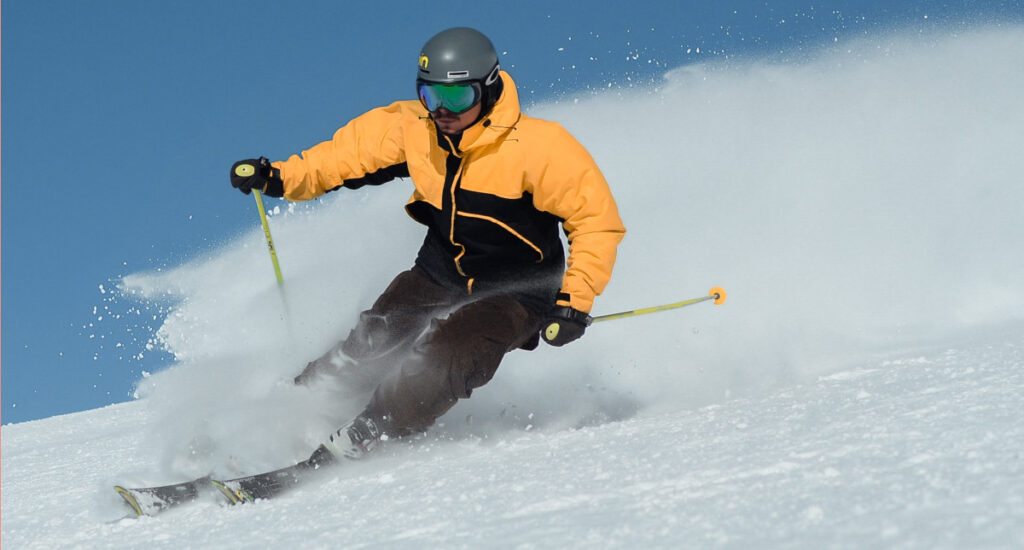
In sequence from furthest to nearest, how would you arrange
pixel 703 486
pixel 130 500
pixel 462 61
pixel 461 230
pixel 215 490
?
pixel 461 230
pixel 462 61
pixel 215 490
pixel 130 500
pixel 703 486

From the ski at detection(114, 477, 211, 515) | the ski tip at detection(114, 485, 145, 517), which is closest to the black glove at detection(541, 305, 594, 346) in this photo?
the ski at detection(114, 477, 211, 515)

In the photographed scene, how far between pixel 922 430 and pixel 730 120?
27.8ft

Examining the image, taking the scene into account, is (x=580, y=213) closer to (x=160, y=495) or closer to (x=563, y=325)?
(x=563, y=325)

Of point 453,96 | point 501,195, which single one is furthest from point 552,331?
point 453,96

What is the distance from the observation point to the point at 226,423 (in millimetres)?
4242

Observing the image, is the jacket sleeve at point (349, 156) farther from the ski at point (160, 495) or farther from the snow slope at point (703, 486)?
the ski at point (160, 495)

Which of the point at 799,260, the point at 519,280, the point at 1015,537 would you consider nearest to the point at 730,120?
the point at 799,260

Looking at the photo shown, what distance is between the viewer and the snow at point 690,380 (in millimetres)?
2354

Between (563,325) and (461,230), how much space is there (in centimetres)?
64

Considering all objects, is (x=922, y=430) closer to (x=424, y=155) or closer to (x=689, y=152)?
(x=424, y=155)

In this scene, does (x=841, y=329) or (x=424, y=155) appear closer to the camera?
(x=424, y=155)

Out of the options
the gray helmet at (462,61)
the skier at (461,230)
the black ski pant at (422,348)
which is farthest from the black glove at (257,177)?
→ the gray helmet at (462,61)

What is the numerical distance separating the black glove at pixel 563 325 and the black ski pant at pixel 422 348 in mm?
203

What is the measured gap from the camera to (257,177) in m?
4.38
